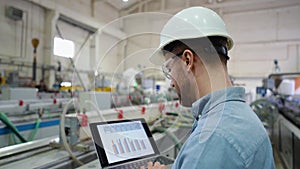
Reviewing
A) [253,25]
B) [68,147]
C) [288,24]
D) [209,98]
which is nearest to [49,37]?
[68,147]

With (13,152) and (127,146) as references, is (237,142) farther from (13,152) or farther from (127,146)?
(13,152)

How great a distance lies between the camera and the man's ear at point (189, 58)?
62 centimetres

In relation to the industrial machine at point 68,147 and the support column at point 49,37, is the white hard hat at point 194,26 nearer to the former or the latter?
the industrial machine at point 68,147

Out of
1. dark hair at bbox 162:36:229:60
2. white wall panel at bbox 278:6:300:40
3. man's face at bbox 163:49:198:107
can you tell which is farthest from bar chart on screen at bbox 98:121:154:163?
white wall panel at bbox 278:6:300:40

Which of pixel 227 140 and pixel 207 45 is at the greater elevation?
pixel 207 45

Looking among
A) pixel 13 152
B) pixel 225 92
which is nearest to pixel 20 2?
pixel 13 152

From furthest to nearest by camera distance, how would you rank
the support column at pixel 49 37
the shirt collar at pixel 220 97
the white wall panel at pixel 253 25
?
the white wall panel at pixel 253 25
the support column at pixel 49 37
the shirt collar at pixel 220 97

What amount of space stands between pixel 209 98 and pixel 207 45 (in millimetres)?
145

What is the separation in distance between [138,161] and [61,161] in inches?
12.8

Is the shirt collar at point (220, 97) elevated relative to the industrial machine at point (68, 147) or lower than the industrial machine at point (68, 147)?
elevated

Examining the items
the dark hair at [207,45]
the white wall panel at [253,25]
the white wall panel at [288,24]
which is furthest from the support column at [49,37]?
the white wall panel at [288,24]

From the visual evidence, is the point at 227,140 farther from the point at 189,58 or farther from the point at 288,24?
the point at 288,24

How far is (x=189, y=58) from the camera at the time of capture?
63cm

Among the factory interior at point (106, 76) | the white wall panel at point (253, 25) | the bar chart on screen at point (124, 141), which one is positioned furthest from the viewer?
the white wall panel at point (253, 25)
